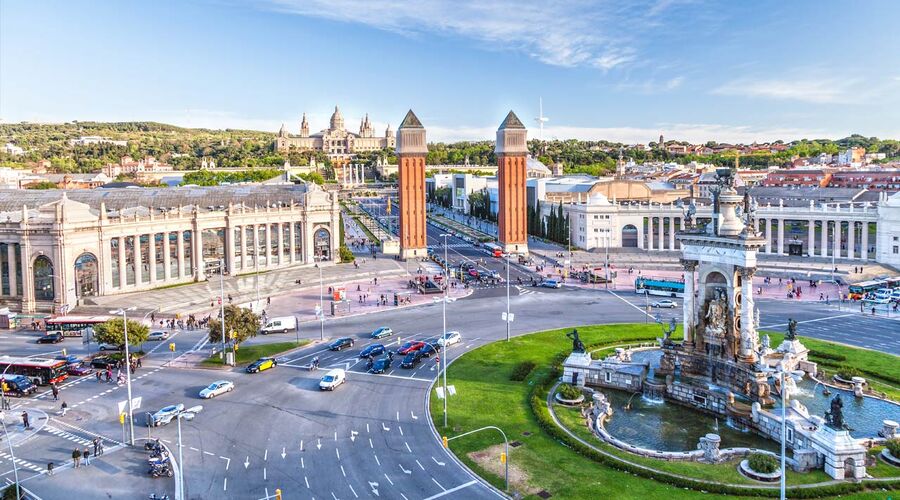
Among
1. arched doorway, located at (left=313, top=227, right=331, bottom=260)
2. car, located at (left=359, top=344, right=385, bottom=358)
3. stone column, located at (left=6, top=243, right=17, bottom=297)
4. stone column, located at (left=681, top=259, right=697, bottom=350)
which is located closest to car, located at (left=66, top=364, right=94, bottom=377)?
car, located at (left=359, top=344, right=385, bottom=358)

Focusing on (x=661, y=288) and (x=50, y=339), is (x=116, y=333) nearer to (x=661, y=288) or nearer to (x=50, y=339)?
(x=50, y=339)

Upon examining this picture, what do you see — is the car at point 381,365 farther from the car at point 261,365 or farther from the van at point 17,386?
the van at point 17,386

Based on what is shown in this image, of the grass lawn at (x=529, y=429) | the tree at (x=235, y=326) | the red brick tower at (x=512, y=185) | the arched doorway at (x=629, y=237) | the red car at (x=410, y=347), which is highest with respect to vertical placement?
the red brick tower at (x=512, y=185)

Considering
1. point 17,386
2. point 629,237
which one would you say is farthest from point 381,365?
Result: point 629,237

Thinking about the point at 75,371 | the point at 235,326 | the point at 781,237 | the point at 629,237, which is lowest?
the point at 75,371

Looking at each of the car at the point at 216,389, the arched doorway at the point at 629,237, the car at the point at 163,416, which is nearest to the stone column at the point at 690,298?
the car at the point at 216,389

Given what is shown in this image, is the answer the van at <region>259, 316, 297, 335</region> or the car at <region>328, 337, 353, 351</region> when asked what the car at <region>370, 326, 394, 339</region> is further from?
the van at <region>259, 316, 297, 335</region>
